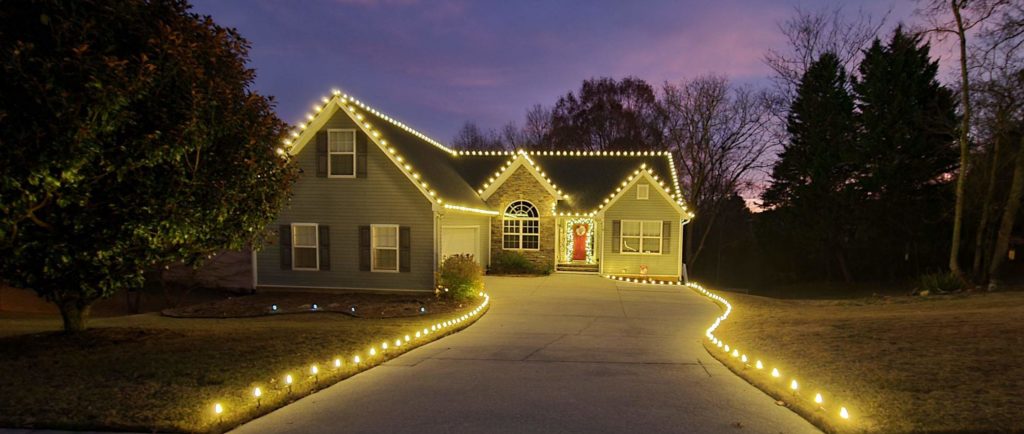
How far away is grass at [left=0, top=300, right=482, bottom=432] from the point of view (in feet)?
15.1

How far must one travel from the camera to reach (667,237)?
20.2 meters

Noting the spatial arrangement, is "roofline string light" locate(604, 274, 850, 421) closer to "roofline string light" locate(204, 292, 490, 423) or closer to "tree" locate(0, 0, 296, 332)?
"roofline string light" locate(204, 292, 490, 423)

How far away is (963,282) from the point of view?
15422mm

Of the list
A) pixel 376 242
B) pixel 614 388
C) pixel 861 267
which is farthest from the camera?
pixel 861 267

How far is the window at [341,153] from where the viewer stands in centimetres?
1534

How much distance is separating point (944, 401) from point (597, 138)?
3615cm

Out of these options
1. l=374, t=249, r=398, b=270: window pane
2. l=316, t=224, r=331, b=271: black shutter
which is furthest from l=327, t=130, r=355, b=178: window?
l=374, t=249, r=398, b=270: window pane

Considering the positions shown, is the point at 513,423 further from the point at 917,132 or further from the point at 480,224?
the point at 917,132

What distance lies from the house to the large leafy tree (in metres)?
10.8

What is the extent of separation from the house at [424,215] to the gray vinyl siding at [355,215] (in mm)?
30

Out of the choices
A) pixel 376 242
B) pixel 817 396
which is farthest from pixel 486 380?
pixel 376 242

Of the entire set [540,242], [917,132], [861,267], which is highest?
[917,132]

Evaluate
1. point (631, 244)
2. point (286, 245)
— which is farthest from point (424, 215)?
point (631, 244)

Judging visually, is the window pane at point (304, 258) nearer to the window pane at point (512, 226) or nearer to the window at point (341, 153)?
the window at point (341, 153)
